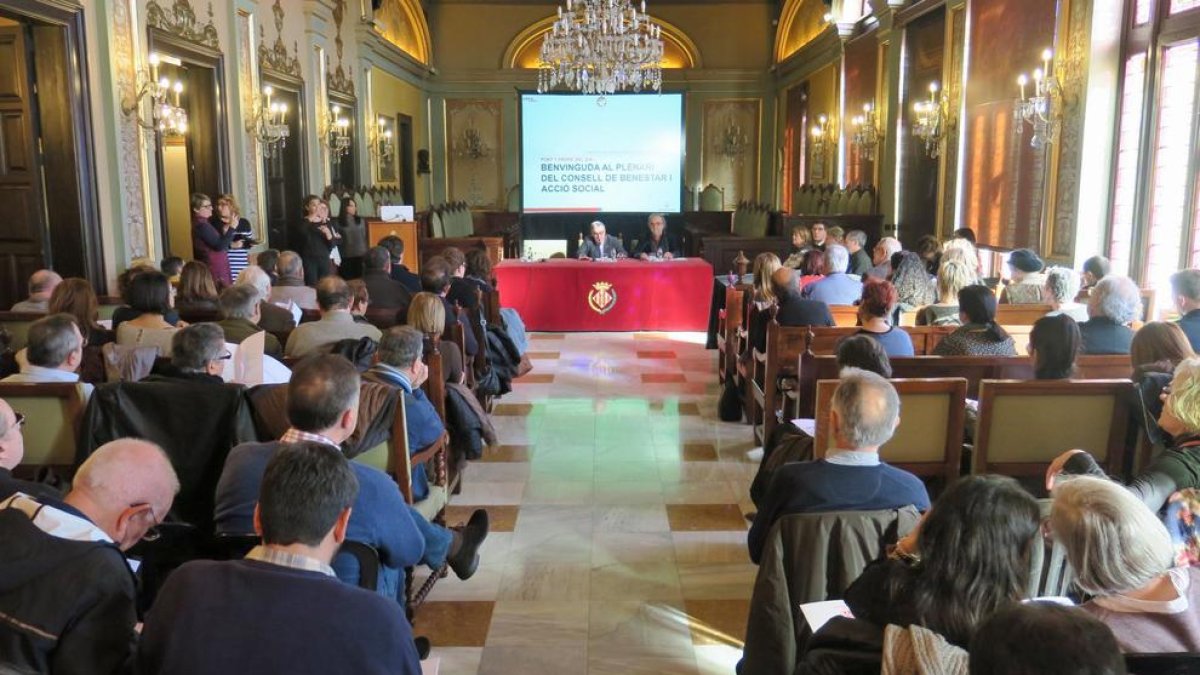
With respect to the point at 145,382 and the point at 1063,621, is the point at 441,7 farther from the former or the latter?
the point at 1063,621

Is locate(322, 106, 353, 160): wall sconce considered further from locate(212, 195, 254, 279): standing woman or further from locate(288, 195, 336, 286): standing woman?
locate(212, 195, 254, 279): standing woman

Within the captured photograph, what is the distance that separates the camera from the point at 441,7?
699 inches

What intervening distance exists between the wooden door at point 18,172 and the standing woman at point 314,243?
2.22 m

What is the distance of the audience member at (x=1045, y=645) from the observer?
3.55ft

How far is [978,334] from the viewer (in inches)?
167

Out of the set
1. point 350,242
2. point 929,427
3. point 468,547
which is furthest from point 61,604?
point 350,242

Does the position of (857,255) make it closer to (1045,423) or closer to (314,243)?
(1045,423)

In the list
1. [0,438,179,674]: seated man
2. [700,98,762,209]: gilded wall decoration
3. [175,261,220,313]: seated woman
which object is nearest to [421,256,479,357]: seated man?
[175,261,220,313]: seated woman

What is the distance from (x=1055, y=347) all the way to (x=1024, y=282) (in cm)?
270

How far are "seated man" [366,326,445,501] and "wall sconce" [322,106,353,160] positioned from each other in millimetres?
8743

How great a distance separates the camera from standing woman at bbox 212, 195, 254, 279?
7754 mm

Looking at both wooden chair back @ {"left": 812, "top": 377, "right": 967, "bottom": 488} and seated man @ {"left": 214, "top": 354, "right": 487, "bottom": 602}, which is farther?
wooden chair back @ {"left": 812, "top": 377, "right": 967, "bottom": 488}

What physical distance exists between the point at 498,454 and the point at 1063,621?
4.64 metres

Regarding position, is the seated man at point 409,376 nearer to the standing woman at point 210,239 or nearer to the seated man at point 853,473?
the seated man at point 853,473
